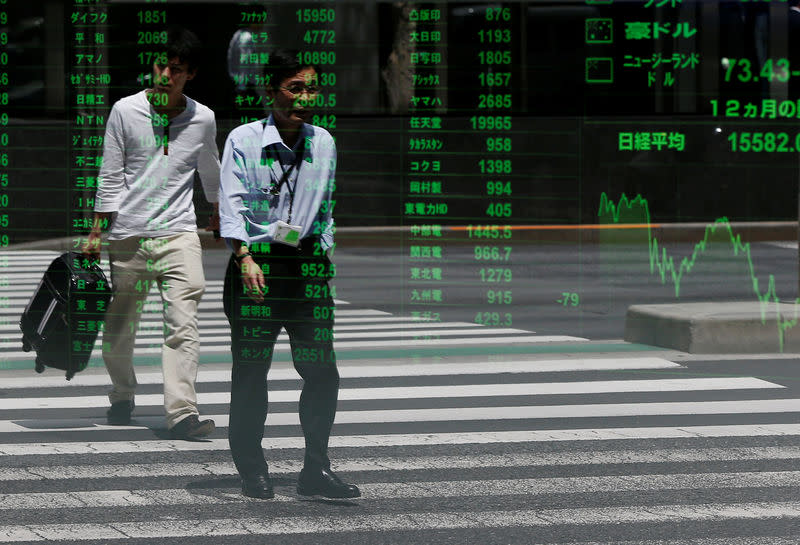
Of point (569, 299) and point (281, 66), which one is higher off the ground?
point (281, 66)

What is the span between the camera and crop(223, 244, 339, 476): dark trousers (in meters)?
6.73

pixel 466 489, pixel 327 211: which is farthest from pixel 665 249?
pixel 327 211

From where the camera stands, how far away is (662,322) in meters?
11.4

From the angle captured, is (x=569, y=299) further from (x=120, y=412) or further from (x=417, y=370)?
(x=120, y=412)

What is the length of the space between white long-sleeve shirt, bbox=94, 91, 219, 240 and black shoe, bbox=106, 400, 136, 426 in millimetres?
909

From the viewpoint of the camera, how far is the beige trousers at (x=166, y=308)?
7.97 m

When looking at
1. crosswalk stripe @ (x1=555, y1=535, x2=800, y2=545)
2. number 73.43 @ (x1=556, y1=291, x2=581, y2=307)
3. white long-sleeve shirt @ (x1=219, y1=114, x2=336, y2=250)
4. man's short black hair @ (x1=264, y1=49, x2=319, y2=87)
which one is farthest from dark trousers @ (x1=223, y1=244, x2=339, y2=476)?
number 73.43 @ (x1=556, y1=291, x2=581, y2=307)

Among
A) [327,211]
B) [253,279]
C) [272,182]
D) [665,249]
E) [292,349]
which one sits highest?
[272,182]

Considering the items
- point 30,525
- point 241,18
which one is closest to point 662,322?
point 241,18

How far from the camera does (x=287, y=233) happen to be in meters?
6.75

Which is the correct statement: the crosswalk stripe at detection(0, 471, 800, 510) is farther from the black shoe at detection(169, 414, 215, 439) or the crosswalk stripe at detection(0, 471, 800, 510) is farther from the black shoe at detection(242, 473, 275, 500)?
the black shoe at detection(169, 414, 215, 439)

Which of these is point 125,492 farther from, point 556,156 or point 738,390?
point 556,156

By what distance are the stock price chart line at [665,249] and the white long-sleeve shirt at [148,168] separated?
7.79 m

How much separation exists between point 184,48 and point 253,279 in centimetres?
189
